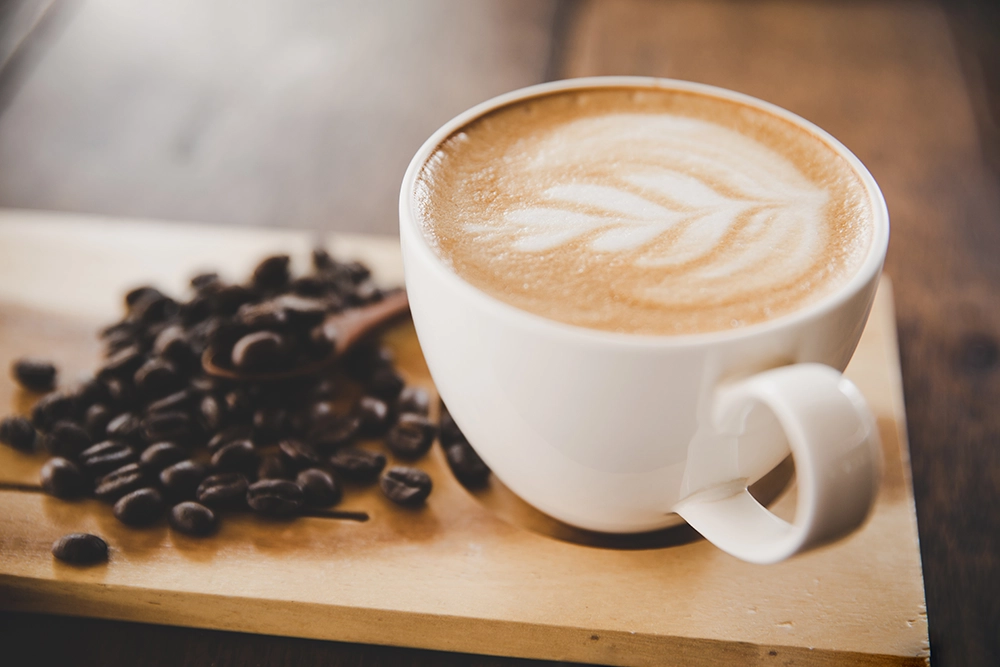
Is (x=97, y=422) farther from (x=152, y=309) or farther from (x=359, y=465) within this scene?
(x=359, y=465)

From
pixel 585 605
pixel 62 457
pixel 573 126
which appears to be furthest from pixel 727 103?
pixel 62 457

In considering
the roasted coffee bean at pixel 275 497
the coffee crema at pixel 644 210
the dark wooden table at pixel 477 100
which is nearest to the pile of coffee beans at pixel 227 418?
the roasted coffee bean at pixel 275 497

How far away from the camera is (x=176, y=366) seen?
99 cm

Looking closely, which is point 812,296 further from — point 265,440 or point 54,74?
point 54,74

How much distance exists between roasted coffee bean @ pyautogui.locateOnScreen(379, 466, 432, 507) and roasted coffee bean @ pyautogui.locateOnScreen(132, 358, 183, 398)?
0.32 meters

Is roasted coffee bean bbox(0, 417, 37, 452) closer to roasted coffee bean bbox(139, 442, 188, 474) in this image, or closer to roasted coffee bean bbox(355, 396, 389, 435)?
roasted coffee bean bbox(139, 442, 188, 474)

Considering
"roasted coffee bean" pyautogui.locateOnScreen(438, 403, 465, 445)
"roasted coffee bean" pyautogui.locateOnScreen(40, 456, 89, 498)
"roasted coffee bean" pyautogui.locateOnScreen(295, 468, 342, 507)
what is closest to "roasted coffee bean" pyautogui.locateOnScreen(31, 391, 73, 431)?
"roasted coffee bean" pyautogui.locateOnScreen(40, 456, 89, 498)

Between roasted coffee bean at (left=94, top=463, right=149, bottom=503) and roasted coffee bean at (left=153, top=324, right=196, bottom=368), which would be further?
roasted coffee bean at (left=153, top=324, right=196, bottom=368)

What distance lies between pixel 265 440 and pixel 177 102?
1.31 metres

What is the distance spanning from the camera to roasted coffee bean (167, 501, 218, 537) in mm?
797

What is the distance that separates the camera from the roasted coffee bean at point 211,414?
3.04ft

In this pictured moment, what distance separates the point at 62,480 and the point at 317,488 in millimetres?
276

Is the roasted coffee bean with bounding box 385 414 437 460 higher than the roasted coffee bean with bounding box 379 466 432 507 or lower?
higher

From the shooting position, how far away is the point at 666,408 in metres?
0.62
